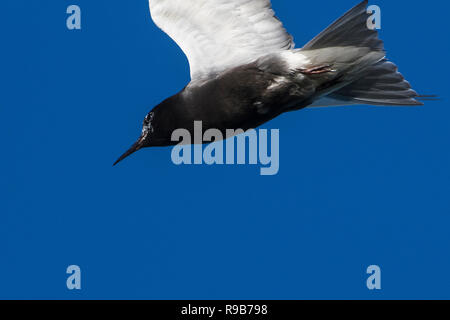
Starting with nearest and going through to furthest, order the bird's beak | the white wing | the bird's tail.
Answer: the bird's tail, the white wing, the bird's beak

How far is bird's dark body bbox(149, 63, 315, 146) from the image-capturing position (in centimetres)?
784

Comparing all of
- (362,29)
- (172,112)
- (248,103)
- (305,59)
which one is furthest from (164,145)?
(362,29)

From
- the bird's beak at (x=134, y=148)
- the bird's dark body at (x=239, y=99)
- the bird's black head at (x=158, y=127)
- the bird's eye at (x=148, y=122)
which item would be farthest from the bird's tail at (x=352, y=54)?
the bird's beak at (x=134, y=148)

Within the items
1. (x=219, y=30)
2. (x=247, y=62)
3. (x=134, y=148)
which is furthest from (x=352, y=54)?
(x=134, y=148)

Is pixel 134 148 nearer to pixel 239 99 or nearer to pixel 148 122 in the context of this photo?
pixel 148 122

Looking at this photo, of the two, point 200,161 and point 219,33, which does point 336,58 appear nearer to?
point 219,33

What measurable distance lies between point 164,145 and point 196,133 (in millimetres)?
450

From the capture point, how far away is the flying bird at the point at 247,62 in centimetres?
784

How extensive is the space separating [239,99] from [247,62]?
0.37 m

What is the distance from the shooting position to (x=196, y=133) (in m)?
7.97

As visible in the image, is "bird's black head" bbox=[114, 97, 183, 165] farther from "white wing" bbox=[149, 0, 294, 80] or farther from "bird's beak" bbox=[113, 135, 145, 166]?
"white wing" bbox=[149, 0, 294, 80]

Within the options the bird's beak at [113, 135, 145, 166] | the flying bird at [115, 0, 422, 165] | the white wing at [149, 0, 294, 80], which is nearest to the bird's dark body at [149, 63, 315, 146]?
the flying bird at [115, 0, 422, 165]

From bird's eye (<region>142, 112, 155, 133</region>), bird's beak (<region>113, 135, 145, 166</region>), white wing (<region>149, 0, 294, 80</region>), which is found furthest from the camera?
bird's beak (<region>113, 135, 145, 166</region>)

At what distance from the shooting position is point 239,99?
784cm
